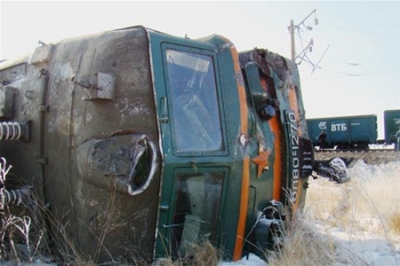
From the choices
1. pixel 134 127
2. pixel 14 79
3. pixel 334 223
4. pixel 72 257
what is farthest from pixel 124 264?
pixel 334 223

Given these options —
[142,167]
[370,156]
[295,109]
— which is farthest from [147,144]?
[370,156]

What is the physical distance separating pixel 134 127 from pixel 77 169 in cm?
58

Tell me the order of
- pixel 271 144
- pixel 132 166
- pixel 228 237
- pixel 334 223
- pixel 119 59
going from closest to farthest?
1. pixel 132 166
2. pixel 119 59
3. pixel 228 237
4. pixel 271 144
5. pixel 334 223

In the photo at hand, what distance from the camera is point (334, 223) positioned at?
550cm

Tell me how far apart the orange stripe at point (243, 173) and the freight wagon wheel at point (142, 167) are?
877mm

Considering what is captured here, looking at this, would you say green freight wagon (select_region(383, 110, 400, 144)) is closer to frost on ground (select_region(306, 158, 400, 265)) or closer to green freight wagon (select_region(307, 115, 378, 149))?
green freight wagon (select_region(307, 115, 378, 149))

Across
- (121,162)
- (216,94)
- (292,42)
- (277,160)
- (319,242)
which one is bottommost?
(319,242)

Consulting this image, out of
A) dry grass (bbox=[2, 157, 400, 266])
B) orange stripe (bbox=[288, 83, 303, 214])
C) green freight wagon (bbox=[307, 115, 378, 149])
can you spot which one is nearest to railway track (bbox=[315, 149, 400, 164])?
green freight wagon (bbox=[307, 115, 378, 149])

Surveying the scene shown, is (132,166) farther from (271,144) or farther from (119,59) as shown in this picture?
(271,144)

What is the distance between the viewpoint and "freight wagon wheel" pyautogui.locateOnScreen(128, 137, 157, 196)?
124 inches

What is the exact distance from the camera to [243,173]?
3.75 m

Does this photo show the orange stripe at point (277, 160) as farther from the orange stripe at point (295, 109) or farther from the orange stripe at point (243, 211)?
the orange stripe at point (243, 211)

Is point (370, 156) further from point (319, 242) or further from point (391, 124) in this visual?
point (319, 242)

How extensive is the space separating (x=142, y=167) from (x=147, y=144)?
0.18 metres
